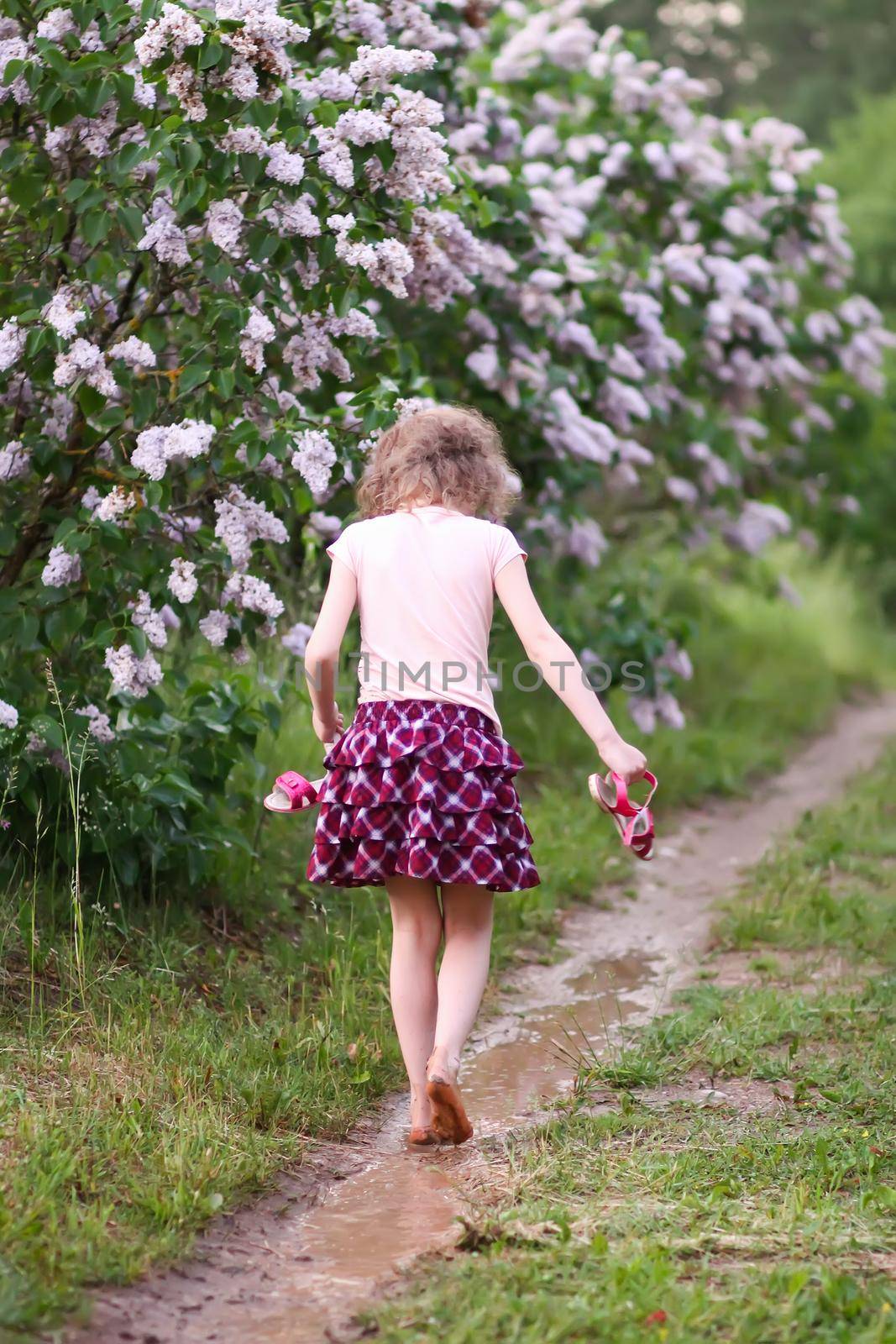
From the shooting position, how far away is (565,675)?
11.0 ft

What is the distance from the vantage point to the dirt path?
2.62m

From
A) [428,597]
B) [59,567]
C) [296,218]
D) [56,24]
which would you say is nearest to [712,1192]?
[428,597]

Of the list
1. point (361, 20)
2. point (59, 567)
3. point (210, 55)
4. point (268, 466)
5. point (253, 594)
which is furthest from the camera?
point (361, 20)

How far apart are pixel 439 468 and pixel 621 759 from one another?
0.85 metres

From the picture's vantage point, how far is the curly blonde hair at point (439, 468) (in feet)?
11.6

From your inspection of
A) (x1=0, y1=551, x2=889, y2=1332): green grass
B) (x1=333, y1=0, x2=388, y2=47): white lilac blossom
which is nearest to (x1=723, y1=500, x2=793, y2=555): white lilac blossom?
(x1=0, y1=551, x2=889, y2=1332): green grass

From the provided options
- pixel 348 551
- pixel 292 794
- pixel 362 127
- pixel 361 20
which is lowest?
pixel 292 794

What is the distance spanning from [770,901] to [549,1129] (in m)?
→ 2.42

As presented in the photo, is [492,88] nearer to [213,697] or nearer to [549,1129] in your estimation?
[213,697]

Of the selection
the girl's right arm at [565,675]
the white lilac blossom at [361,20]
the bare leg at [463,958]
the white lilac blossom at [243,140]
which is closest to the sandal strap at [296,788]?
the bare leg at [463,958]

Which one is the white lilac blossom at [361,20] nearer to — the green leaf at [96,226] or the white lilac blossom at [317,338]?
the white lilac blossom at [317,338]

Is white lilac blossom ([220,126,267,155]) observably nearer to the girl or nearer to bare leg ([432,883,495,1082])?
the girl

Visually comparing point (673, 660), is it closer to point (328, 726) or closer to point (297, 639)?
point (297, 639)

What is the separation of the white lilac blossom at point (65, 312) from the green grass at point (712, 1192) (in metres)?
2.33
